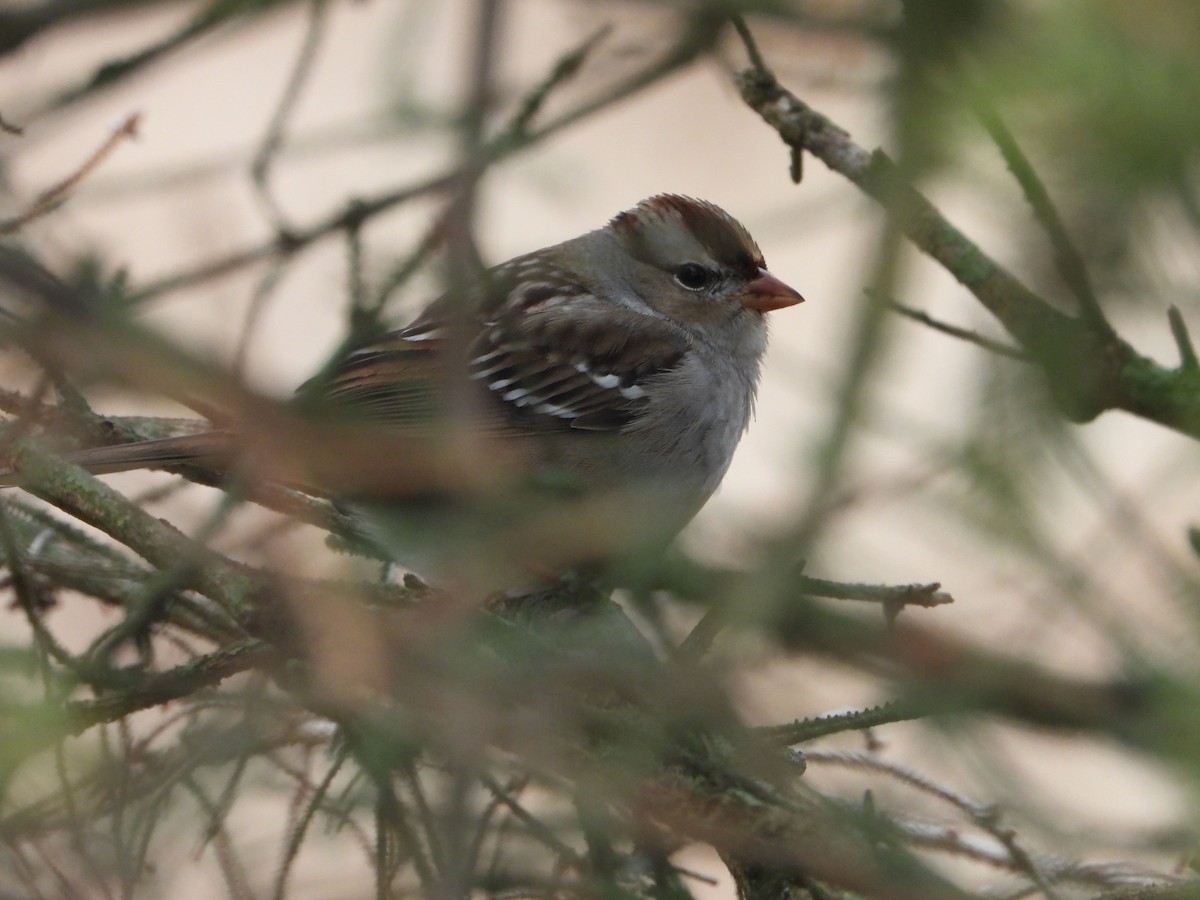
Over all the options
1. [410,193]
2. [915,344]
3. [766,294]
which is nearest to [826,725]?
[915,344]

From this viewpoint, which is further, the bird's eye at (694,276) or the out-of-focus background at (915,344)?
the bird's eye at (694,276)

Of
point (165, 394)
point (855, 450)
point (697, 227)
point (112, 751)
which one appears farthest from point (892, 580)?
point (697, 227)

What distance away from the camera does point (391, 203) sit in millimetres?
3076

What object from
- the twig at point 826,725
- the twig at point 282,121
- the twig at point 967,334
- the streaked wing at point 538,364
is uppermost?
the streaked wing at point 538,364

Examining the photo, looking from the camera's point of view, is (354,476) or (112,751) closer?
(354,476)

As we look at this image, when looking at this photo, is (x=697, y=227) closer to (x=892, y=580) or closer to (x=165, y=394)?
(x=892, y=580)

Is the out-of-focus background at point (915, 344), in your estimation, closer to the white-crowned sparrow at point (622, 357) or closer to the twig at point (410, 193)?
the twig at point (410, 193)

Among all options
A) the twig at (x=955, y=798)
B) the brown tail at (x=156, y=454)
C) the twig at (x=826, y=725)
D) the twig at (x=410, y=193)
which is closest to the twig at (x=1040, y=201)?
the twig at (x=826, y=725)

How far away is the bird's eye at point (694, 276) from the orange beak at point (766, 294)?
13cm

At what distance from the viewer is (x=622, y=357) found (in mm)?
4074

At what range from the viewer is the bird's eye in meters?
4.31

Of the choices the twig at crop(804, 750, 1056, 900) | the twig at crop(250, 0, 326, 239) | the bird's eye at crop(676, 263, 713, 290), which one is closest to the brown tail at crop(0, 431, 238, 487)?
the twig at crop(250, 0, 326, 239)

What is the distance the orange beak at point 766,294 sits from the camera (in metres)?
4.16

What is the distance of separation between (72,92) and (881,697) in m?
2.05
